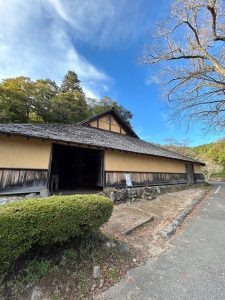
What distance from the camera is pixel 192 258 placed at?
14.3 feet

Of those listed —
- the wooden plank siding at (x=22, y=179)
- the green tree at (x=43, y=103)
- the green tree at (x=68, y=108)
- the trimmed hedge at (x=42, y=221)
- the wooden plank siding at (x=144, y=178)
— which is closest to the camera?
the trimmed hedge at (x=42, y=221)

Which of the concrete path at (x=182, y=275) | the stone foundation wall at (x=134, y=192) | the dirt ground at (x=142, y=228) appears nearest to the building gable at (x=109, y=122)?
the stone foundation wall at (x=134, y=192)

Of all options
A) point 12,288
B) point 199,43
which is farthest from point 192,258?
point 199,43

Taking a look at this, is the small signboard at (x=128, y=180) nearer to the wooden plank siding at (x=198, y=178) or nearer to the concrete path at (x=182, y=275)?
the concrete path at (x=182, y=275)

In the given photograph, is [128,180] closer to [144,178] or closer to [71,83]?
[144,178]

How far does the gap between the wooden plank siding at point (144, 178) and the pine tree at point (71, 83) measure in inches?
1009

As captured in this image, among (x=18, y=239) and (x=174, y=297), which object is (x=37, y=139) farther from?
(x=174, y=297)

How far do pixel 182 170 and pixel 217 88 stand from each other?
10.3 m

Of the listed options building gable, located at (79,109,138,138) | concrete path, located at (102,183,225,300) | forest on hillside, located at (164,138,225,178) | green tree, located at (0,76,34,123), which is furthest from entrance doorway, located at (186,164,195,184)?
green tree, located at (0,76,34,123)

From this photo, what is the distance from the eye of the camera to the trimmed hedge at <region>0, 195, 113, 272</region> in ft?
Result: 9.59

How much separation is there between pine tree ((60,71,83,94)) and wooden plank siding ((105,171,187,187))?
84.1ft

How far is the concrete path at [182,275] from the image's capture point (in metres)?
3.15

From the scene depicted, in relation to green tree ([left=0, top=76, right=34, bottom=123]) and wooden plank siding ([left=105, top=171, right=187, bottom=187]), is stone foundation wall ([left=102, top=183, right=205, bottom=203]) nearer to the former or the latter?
wooden plank siding ([left=105, top=171, right=187, bottom=187])

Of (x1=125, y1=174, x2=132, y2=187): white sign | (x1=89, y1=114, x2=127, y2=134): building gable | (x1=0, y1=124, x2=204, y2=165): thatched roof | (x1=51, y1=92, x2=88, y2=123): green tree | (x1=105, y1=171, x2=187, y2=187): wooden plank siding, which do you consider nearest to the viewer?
(x1=0, y1=124, x2=204, y2=165): thatched roof
